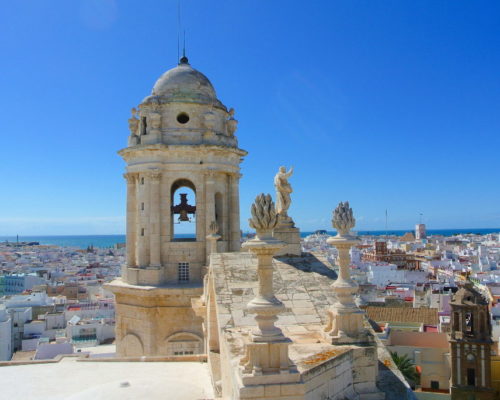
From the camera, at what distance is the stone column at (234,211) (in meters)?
17.7

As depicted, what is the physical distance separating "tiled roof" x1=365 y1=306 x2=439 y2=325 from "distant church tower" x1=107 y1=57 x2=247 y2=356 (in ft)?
79.5

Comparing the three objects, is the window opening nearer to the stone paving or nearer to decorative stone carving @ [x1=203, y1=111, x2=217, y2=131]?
decorative stone carving @ [x1=203, y1=111, x2=217, y2=131]

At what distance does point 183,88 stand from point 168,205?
395cm

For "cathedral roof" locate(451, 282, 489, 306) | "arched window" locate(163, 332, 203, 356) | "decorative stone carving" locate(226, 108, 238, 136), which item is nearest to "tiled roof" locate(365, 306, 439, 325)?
"cathedral roof" locate(451, 282, 489, 306)

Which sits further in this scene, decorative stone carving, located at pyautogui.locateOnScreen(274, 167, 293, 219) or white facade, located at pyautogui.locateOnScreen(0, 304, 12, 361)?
white facade, located at pyautogui.locateOnScreen(0, 304, 12, 361)

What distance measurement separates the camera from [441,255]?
107250 mm

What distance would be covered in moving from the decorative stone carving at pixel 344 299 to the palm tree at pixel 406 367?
23700 mm

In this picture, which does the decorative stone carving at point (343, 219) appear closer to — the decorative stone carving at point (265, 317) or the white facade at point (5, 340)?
the decorative stone carving at point (265, 317)

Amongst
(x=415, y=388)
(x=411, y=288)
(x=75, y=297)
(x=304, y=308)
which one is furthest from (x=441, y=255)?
(x=304, y=308)

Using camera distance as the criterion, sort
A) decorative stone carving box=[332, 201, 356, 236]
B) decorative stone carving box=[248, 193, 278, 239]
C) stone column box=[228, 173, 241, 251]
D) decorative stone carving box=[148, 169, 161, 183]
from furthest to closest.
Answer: stone column box=[228, 173, 241, 251] → decorative stone carving box=[148, 169, 161, 183] → decorative stone carving box=[332, 201, 356, 236] → decorative stone carving box=[248, 193, 278, 239]

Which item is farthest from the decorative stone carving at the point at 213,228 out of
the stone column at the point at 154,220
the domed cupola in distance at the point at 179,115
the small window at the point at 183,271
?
the domed cupola in distance at the point at 179,115

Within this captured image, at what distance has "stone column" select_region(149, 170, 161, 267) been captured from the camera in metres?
16.5

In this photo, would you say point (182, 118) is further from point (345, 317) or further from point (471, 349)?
point (471, 349)

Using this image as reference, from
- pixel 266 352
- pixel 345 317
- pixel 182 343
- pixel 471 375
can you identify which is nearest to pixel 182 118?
pixel 182 343
